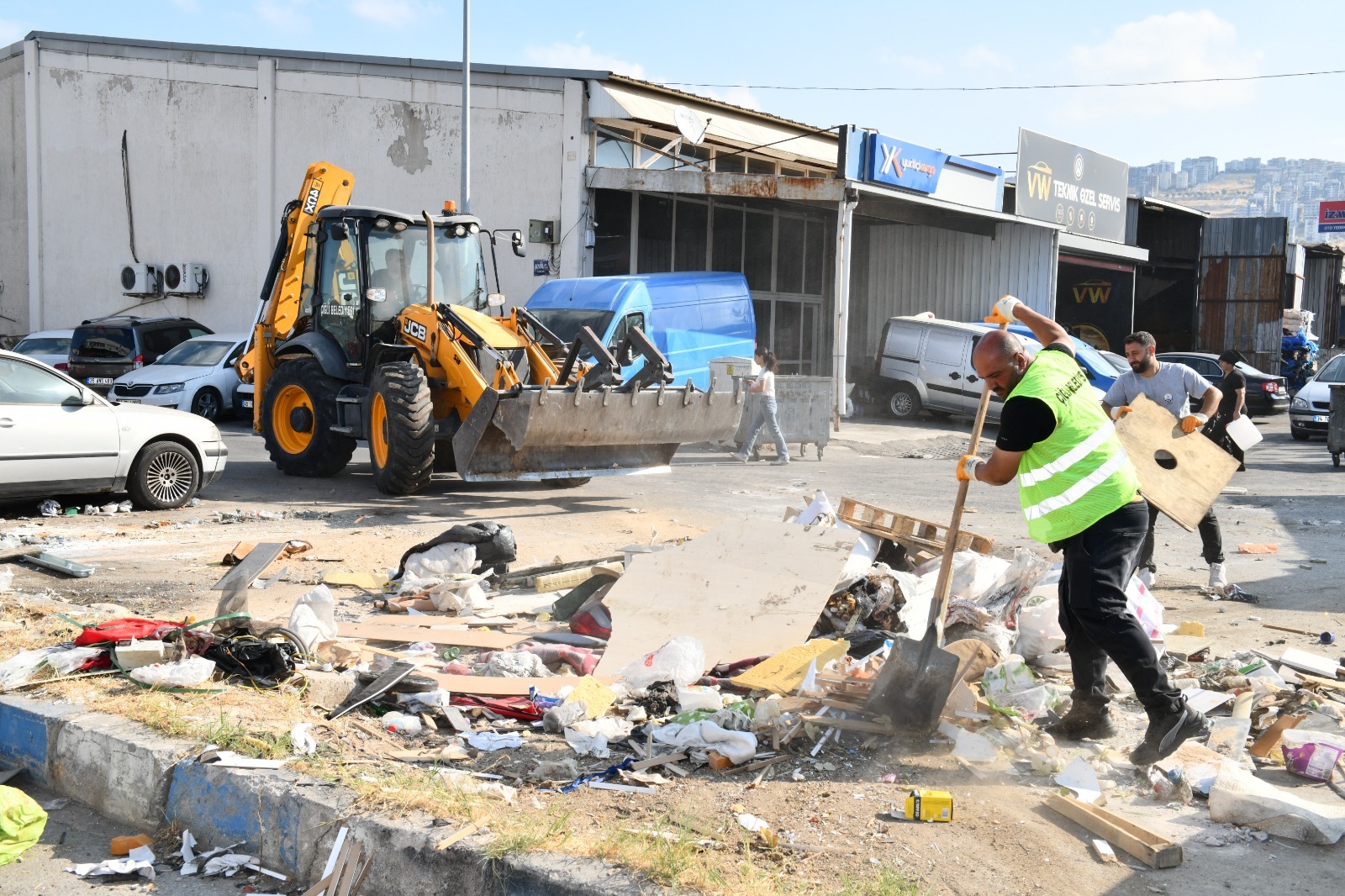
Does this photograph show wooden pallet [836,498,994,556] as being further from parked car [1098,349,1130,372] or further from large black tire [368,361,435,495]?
parked car [1098,349,1130,372]

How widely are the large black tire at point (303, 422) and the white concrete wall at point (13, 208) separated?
601 inches

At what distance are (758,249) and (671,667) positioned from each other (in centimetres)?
2014

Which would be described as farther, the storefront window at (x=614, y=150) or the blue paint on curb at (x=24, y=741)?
the storefront window at (x=614, y=150)

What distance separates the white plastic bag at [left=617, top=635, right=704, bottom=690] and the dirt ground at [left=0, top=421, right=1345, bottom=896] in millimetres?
719

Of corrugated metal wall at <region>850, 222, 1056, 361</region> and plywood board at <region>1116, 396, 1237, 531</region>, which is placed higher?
corrugated metal wall at <region>850, 222, 1056, 361</region>

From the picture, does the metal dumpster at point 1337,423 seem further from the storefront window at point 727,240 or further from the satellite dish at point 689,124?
the storefront window at point 727,240

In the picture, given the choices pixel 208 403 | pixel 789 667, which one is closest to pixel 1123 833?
pixel 789 667

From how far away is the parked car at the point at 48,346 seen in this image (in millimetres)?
19391

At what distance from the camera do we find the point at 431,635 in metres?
6.09

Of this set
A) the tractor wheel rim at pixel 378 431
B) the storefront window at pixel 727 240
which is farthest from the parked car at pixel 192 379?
the storefront window at pixel 727 240

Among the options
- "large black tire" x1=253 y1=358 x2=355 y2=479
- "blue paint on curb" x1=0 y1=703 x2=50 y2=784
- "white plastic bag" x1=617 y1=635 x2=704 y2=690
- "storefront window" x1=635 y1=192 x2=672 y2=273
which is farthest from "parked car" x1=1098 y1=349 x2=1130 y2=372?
"blue paint on curb" x1=0 y1=703 x2=50 y2=784

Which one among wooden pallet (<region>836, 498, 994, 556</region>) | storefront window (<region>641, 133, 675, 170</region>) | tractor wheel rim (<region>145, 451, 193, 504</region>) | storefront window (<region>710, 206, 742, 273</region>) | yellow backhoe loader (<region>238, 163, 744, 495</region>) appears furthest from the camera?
storefront window (<region>710, 206, 742, 273</region>)

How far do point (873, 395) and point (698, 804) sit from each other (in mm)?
19179

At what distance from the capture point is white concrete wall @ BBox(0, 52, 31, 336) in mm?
24125
